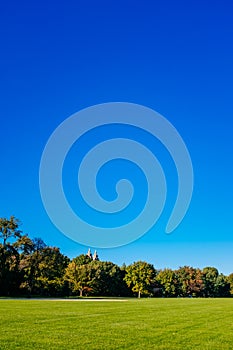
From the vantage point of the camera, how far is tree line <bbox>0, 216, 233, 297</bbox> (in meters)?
72.4

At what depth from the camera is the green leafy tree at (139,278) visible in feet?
354

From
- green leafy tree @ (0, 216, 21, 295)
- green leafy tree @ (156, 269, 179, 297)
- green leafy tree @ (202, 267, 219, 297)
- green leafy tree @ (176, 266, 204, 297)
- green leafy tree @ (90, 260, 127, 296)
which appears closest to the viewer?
green leafy tree @ (0, 216, 21, 295)

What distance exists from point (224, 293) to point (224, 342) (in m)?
131

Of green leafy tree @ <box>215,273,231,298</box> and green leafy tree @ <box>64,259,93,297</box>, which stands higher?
green leafy tree @ <box>215,273,231,298</box>

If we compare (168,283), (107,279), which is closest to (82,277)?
(107,279)

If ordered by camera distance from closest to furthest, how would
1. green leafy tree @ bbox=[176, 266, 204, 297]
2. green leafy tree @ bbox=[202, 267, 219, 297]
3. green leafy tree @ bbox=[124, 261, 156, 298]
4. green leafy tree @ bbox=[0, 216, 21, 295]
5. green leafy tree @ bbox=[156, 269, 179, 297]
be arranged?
green leafy tree @ bbox=[0, 216, 21, 295] < green leafy tree @ bbox=[124, 261, 156, 298] < green leafy tree @ bbox=[156, 269, 179, 297] < green leafy tree @ bbox=[176, 266, 204, 297] < green leafy tree @ bbox=[202, 267, 219, 297]

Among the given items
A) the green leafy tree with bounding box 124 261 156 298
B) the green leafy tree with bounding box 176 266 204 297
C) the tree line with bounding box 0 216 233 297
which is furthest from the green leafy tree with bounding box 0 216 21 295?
the green leafy tree with bounding box 176 266 204 297

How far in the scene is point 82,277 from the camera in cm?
9138

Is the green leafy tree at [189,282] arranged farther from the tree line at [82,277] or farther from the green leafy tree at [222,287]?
the green leafy tree at [222,287]

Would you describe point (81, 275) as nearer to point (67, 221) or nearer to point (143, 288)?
point (143, 288)

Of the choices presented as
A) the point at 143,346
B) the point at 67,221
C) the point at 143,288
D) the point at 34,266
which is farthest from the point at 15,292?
the point at 143,346

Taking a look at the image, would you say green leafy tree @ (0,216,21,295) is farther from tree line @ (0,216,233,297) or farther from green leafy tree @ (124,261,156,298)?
green leafy tree @ (124,261,156,298)

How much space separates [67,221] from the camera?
18.0m

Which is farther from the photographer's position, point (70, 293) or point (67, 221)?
point (70, 293)
